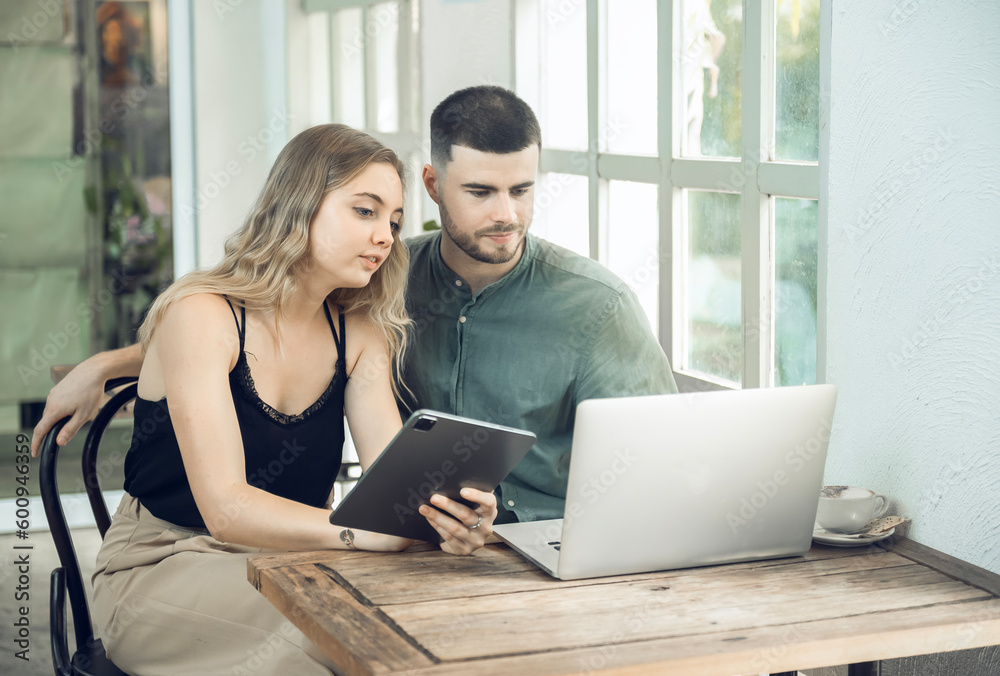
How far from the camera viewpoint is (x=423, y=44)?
3432 mm

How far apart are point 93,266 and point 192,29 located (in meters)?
0.97

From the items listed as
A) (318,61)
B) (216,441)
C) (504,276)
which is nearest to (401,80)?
(318,61)

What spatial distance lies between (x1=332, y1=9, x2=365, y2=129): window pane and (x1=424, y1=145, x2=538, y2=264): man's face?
7.67ft

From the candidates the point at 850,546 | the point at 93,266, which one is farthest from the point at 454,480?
the point at 93,266

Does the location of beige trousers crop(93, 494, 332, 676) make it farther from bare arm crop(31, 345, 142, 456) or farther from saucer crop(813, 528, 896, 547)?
saucer crop(813, 528, 896, 547)

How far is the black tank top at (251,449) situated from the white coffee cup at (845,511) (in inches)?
31.5

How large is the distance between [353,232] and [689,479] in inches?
28.2

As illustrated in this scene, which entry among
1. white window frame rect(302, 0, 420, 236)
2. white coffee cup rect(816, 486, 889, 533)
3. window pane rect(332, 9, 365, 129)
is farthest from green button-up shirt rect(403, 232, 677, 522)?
window pane rect(332, 9, 365, 129)

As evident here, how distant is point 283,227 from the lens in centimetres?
170

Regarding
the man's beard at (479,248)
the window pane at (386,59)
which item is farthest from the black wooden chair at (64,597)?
the window pane at (386,59)

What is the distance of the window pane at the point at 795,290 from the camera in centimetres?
192

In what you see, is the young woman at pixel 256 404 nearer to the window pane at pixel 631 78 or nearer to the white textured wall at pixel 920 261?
the white textured wall at pixel 920 261

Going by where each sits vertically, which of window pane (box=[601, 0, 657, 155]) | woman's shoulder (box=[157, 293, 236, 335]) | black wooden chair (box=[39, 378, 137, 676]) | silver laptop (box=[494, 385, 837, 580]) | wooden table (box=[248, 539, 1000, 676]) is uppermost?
window pane (box=[601, 0, 657, 155])

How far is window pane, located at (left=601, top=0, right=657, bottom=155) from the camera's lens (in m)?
2.49
